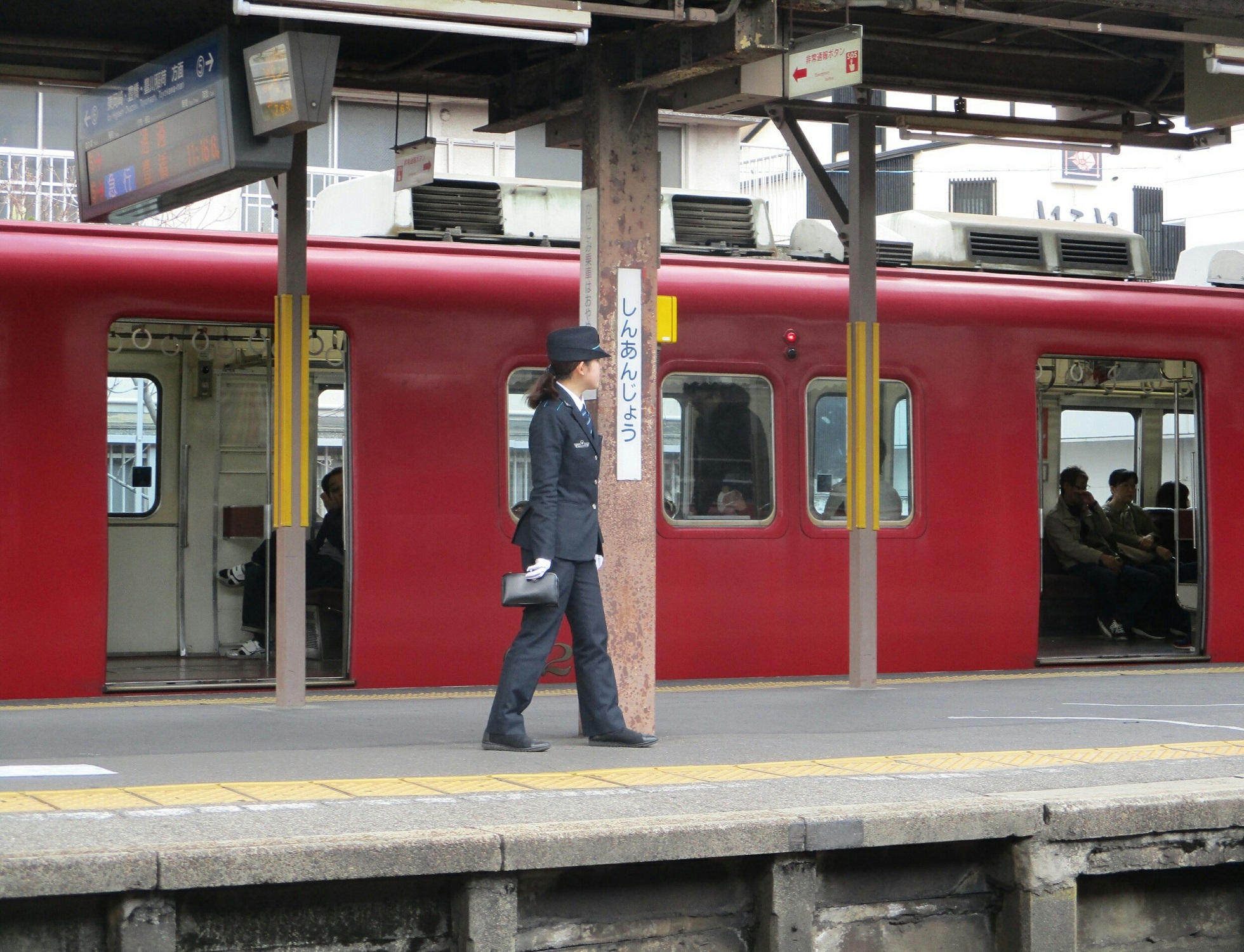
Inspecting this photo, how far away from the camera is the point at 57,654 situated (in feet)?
30.2

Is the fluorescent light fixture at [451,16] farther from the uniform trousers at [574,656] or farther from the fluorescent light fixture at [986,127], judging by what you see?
the fluorescent light fixture at [986,127]

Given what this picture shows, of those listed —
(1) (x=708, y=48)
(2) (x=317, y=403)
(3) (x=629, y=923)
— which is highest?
(1) (x=708, y=48)

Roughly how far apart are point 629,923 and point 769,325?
593 centimetres

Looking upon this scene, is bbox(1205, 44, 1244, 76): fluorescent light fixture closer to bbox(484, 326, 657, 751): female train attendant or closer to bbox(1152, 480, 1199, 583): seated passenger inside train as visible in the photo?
bbox(484, 326, 657, 751): female train attendant

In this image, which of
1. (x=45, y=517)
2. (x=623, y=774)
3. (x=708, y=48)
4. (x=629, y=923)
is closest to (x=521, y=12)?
(x=708, y=48)

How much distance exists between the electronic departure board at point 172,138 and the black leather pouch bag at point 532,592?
2.05 meters

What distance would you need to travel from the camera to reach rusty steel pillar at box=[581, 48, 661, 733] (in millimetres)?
7613

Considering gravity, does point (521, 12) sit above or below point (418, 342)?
above

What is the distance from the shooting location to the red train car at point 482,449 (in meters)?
9.33

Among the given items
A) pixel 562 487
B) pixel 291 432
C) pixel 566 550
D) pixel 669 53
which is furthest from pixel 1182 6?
pixel 291 432

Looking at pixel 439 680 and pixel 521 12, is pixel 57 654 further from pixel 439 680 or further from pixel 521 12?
pixel 521 12

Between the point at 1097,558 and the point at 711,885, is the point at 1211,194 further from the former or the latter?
the point at 711,885

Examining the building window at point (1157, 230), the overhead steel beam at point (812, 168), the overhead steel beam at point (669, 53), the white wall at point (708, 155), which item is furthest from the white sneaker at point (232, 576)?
the building window at point (1157, 230)

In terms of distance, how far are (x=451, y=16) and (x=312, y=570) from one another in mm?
5522
